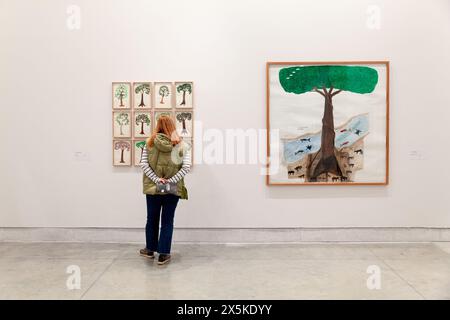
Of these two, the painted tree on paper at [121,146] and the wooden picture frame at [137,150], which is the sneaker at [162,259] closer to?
the wooden picture frame at [137,150]

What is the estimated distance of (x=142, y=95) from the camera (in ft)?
18.4

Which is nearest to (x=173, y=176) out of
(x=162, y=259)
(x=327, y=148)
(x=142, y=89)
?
(x=162, y=259)

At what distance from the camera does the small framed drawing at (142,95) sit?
18.3ft

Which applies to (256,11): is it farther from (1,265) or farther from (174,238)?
(1,265)

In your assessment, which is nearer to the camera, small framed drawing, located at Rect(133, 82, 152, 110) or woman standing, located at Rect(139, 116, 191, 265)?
woman standing, located at Rect(139, 116, 191, 265)

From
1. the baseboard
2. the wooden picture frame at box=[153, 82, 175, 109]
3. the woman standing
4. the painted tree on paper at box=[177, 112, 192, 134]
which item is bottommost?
the baseboard

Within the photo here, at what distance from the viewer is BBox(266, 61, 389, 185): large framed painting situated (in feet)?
18.1

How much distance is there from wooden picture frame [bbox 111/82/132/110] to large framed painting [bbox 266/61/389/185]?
69.9 inches

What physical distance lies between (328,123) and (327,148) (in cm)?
32

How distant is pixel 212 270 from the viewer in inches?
179

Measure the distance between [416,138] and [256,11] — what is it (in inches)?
102

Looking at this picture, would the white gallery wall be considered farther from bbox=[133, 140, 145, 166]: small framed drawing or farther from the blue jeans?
the blue jeans

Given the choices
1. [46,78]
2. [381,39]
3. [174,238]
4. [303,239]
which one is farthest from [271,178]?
[46,78]

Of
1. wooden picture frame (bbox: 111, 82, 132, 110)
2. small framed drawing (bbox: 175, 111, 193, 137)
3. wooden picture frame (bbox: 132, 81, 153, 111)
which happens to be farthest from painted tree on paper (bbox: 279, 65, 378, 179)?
wooden picture frame (bbox: 111, 82, 132, 110)
